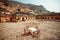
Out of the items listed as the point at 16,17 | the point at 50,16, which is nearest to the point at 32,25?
the point at 16,17

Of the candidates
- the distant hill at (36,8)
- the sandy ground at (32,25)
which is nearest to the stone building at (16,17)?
the sandy ground at (32,25)

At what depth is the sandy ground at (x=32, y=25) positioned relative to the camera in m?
4.89

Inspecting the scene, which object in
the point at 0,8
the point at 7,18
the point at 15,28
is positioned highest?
the point at 0,8

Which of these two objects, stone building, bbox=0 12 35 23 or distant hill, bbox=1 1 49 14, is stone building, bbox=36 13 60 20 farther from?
stone building, bbox=0 12 35 23

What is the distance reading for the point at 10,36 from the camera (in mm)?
4891

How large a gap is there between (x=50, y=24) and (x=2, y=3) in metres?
2.45

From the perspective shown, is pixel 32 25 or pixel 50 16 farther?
pixel 50 16

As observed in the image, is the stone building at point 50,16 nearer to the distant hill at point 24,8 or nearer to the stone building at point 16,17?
the distant hill at point 24,8

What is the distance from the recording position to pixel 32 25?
515cm

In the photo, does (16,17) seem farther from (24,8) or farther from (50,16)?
(50,16)

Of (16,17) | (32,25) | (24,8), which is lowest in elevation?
(32,25)

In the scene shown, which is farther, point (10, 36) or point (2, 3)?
point (2, 3)

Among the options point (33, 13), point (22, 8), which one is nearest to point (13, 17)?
point (22, 8)

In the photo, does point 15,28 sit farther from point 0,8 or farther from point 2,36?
point 0,8
